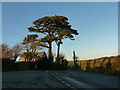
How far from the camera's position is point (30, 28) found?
192ft

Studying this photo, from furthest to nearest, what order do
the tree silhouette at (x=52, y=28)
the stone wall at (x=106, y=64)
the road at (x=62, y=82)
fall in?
the tree silhouette at (x=52, y=28), the stone wall at (x=106, y=64), the road at (x=62, y=82)

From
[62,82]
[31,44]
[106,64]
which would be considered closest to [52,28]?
[31,44]

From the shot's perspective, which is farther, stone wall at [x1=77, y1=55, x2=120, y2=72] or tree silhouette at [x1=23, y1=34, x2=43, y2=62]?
tree silhouette at [x1=23, y1=34, x2=43, y2=62]

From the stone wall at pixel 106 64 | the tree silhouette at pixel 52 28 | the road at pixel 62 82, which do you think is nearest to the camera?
the road at pixel 62 82

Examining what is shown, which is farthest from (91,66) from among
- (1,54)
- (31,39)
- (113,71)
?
(1,54)

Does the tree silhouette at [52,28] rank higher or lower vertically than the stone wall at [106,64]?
higher

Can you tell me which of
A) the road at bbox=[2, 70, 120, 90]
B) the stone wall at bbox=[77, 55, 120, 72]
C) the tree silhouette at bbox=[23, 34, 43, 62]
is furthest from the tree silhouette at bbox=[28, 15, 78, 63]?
the road at bbox=[2, 70, 120, 90]

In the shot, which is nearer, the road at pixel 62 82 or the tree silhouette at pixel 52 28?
the road at pixel 62 82

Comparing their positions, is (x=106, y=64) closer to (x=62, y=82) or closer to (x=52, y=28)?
(x=62, y=82)

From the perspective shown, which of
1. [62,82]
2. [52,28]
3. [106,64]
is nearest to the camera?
[62,82]

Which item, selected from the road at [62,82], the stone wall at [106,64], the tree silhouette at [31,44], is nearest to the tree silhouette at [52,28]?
the tree silhouette at [31,44]

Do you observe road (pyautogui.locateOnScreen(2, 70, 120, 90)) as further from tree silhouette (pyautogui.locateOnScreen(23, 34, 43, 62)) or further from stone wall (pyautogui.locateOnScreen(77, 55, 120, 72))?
tree silhouette (pyautogui.locateOnScreen(23, 34, 43, 62))

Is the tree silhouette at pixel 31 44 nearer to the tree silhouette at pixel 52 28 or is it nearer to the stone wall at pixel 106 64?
the tree silhouette at pixel 52 28

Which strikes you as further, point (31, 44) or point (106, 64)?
point (31, 44)
